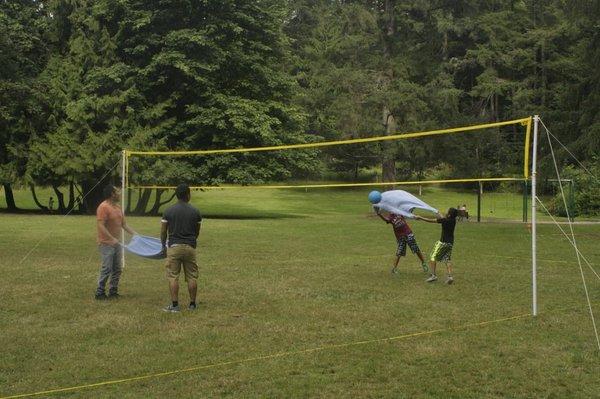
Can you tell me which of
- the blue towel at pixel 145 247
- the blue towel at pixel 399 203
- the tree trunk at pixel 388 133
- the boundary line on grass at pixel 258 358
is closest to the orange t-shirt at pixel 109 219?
the blue towel at pixel 145 247

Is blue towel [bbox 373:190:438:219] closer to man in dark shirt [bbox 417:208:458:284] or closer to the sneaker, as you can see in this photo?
man in dark shirt [bbox 417:208:458:284]

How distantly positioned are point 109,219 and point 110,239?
0.31 meters

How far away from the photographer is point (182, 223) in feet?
27.8

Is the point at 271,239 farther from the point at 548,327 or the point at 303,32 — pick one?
the point at 303,32

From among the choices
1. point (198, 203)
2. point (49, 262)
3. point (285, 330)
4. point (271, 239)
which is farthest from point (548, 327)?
point (198, 203)

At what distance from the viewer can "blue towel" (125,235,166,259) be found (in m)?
10.1

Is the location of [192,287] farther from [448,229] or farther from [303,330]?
[448,229]

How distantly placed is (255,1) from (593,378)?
30.5 m

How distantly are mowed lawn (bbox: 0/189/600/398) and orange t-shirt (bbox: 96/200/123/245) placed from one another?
939mm

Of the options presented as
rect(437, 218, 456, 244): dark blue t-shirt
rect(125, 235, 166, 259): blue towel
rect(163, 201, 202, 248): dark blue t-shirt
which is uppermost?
rect(163, 201, 202, 248): dark blue t-shirt

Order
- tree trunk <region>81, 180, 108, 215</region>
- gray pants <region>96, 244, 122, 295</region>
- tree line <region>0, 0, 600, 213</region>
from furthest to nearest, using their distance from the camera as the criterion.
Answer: tree trunk <region>81, 180, 108, 215</region> < tree line <region>0, 0, 600, 213</region> < gray pants <region>96, 244, 122, 295</region>

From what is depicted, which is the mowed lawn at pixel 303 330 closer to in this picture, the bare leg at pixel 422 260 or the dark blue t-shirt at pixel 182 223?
the bare leg at pixel 422 260

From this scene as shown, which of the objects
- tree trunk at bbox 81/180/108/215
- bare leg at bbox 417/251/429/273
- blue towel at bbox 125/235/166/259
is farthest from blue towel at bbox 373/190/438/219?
tree trunk at bbox 81/180/108/215

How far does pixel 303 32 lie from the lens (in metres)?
58.0
